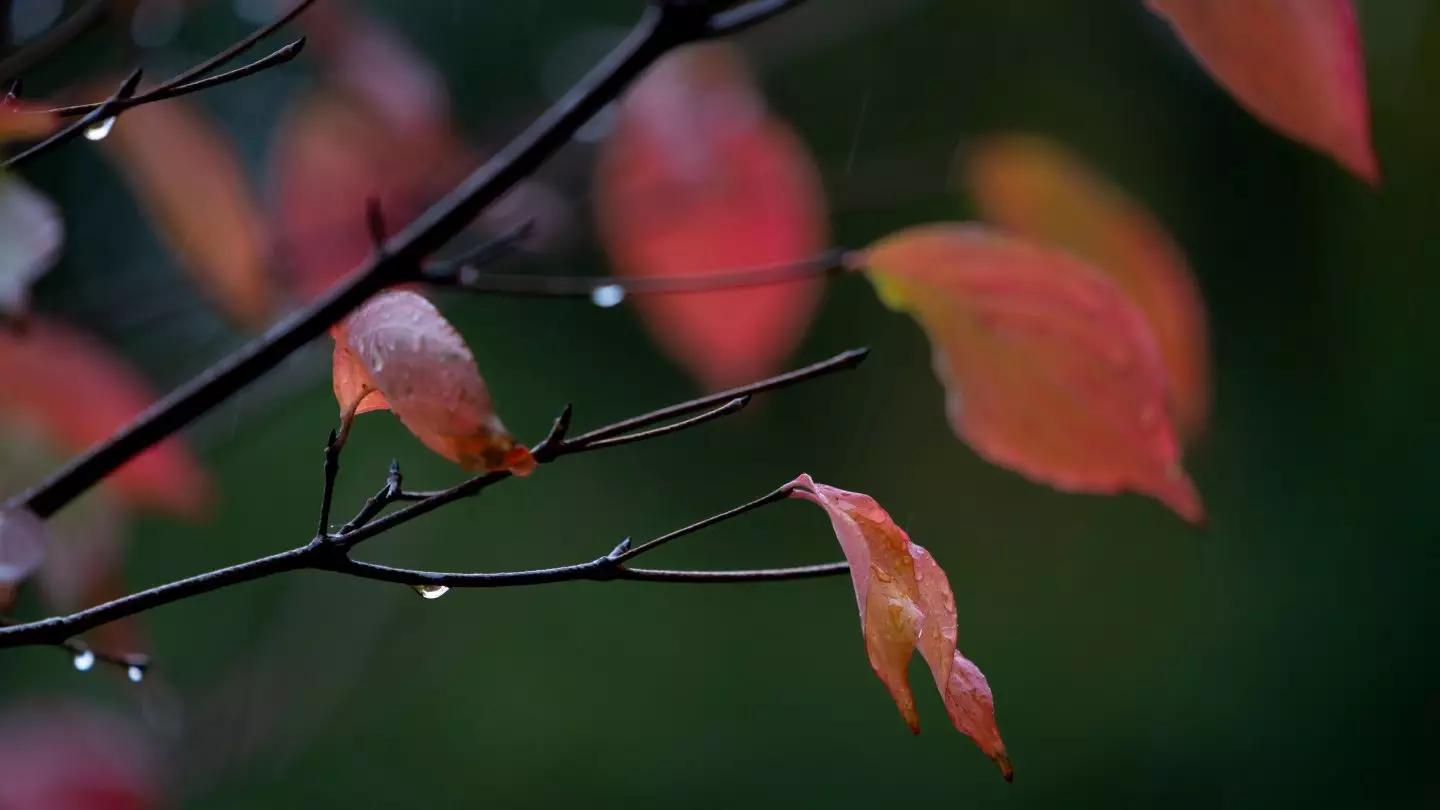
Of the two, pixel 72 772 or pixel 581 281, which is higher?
pixel 581 281

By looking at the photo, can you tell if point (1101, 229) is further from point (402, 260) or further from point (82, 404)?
point (82, 404)

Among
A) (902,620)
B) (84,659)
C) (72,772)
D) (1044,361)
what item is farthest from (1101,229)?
(72,772)

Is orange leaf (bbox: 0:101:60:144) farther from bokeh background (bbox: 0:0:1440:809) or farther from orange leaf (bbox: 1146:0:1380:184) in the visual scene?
bokeh background (bbox: 0:0:1440:809)

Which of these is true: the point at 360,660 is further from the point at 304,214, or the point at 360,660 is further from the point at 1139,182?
the point at 1139,182

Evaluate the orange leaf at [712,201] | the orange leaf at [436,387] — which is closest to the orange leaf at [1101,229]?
the orange leaf at [712,201]

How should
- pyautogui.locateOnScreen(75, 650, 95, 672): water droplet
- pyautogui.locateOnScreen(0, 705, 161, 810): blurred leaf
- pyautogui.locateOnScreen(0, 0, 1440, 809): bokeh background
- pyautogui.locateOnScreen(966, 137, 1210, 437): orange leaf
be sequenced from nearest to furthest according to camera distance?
pyautogui.locateOnScreen(75, 650, 95, 672): water droplet, pyautogui.locateOnScreen(966, 137, 1210, 437): orange leaf, pyautogui.locateOnScreen(0, 705, 161, 810): blurred leaf, pyautogui.locateOnScreen(0, 0, 1440, 809): bokeh background

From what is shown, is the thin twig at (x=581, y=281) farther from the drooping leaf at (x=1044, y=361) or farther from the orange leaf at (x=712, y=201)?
the orange leaf at (x=712, y=201)

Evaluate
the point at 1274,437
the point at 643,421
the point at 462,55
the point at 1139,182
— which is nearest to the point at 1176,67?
the point at 1139,182

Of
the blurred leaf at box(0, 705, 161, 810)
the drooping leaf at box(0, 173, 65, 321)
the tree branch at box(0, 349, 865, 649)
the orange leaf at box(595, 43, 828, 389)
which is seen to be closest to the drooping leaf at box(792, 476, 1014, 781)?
the tree branch at box(0, 349, 865, 649)
